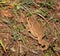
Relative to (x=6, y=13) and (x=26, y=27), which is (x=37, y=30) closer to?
(x=26, y=27)

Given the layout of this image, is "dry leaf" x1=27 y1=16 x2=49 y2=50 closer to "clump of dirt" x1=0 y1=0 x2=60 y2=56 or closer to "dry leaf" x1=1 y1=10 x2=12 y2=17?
"clump of dirt" x1=0 y1=0 x2=60 y2=56

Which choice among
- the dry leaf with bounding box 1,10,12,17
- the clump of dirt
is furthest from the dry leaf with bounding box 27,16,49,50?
the dry leaf with bounding box 1,10,12,17

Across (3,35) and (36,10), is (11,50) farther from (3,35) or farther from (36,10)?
(36,10)

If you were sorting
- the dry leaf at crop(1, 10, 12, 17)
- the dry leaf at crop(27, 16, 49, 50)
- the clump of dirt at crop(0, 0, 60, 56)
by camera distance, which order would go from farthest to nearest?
the dry leaf at crop(1, 10, 12, 17) → the dry leaf at crop(27, 16, 49, 50) → the clump of dirt at crop(0, 0, 60, 56)

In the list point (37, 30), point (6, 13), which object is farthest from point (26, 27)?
point (6, 13)

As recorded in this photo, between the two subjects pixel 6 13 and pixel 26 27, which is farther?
pixel 6 13

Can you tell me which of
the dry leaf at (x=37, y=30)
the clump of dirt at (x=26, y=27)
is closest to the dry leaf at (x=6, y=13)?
the clump of dirt at (x=26, y=27)

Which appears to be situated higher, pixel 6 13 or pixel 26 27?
pixel 6 13

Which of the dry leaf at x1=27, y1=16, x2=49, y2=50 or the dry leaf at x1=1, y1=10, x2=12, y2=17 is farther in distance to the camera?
the dry leaf at x1=1, y1=10, x2=12, y2=17

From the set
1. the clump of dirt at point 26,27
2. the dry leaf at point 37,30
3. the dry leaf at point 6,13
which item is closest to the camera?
the clump of dirt at point 26,27

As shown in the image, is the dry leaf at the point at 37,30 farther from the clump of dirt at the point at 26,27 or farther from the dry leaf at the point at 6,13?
the dry leaf at the point at 6,13

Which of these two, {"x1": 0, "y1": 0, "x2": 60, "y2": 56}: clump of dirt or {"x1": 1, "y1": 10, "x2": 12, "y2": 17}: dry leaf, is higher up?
{"x1": 1, "y1": 10, "x2": 12, "y2": 17}: dry leaf
